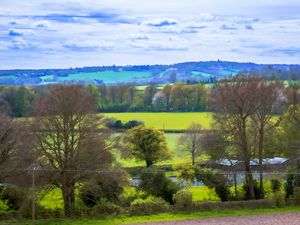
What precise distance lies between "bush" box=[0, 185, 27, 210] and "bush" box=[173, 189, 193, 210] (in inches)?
345

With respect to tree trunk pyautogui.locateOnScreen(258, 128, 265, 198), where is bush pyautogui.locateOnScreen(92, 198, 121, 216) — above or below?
below

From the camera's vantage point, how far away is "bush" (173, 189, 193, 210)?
99.8 ft

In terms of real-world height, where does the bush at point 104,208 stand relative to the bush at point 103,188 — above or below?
below

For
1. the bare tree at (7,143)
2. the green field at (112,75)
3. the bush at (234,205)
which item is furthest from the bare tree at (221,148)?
the green field at (112,75)

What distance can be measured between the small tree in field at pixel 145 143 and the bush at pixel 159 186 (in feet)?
34.2

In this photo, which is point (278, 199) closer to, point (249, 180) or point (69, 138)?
point (249, 180)

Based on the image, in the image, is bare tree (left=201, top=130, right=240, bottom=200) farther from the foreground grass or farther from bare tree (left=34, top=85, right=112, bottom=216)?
bare tree (left=34, top=85, right=112, bottom=216)

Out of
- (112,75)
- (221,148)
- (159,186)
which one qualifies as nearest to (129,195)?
(159,186)

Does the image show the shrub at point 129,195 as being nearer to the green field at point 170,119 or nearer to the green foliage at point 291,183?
the green foliage at point 291,183

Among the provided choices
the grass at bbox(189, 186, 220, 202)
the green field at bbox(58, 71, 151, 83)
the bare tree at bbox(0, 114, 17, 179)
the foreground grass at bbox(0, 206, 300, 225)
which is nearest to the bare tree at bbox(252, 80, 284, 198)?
the grass at bbox(189, 186, 220, 202)

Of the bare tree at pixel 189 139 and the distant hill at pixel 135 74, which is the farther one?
the distant hill at pixel 135 74

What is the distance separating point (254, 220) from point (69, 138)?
11183mm

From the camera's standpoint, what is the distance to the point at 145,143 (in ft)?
144

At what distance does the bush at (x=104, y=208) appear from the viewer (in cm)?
2944
